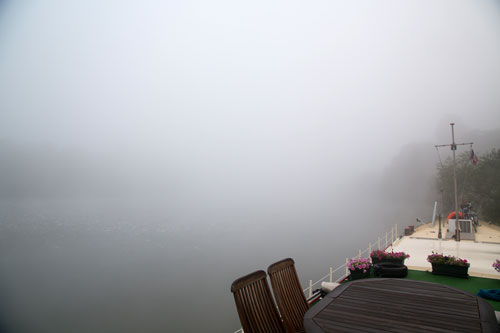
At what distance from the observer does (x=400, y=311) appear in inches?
72.5

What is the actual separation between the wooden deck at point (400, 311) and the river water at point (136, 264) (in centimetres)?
1897

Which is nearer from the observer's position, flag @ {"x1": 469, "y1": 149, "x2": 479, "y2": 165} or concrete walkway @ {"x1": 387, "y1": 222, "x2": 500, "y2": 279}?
concrete walkway @ {"x1": 387, "y1": 222, "x2": 500, "y2": 279}

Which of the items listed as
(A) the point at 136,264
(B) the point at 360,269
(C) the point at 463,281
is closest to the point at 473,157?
(C) the point at 463,281

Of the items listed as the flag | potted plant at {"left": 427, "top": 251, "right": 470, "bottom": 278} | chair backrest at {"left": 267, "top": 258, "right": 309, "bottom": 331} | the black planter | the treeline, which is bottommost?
the treeline

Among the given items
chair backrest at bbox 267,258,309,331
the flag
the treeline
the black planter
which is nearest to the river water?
the treeline

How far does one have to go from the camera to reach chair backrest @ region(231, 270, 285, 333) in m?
1.79

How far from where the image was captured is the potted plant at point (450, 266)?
555 cm

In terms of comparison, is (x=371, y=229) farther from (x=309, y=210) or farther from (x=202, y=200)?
(x=202, y=200)

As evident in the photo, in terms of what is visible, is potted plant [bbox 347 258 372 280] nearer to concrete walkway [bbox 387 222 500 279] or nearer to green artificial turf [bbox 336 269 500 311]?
green artificial turf [bbox 336 269 500 311]

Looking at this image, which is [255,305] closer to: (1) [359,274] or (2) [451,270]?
(1) [359,274]

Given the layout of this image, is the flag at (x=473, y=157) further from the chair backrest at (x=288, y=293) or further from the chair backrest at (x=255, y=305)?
the chair backrest at (x=255, y=305)

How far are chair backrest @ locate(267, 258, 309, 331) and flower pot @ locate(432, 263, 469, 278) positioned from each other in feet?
15.5

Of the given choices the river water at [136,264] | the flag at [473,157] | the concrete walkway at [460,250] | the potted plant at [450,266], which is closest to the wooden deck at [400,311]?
the potted plant at [450,266]

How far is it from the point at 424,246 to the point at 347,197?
210ft
